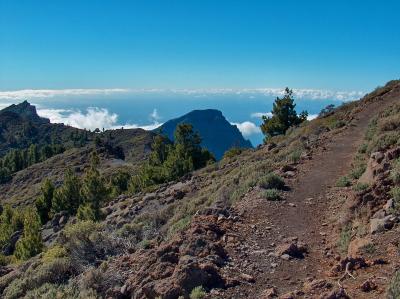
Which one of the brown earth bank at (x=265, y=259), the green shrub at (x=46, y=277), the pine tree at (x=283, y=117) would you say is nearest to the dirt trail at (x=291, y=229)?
the brown earth bank at (x=265, y=259)

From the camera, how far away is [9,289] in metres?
14.0

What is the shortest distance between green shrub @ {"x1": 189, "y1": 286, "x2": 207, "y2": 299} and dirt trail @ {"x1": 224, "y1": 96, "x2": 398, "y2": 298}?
0.56 m

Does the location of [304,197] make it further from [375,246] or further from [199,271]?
[199,271]

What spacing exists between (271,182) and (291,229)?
4.48 metres

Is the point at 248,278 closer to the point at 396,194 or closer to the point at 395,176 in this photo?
the point at 396,194

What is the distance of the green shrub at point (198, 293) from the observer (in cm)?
912

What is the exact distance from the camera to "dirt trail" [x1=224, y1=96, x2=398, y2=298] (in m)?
9.84

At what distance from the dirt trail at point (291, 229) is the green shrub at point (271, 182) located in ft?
1.73

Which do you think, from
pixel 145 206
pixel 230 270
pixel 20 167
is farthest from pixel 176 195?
pixel 20 167

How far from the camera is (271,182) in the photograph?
56.8 ft

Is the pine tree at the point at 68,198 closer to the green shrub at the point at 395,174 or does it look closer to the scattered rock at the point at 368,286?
the green shrub at the point at 395,174

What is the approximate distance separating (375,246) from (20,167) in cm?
15319

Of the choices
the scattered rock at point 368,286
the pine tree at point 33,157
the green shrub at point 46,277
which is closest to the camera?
the scattered rock at point 368,286

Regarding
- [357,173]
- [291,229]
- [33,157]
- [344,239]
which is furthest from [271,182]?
[33,157]
